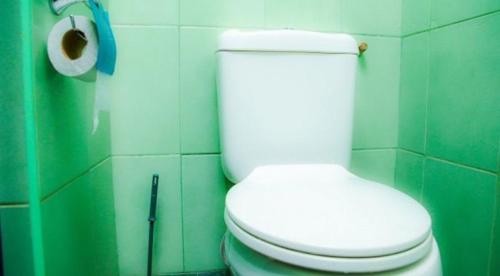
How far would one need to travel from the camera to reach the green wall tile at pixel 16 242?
1.71 feet

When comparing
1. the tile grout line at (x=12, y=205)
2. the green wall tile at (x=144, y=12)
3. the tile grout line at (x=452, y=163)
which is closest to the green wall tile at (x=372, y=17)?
the tile grout line at (x=452, y=163)

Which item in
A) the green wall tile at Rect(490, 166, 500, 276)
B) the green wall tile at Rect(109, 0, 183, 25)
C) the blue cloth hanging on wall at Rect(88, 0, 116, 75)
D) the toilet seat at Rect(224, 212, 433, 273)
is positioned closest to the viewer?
the toilet seat at Rect(224, 212, 433, 273)

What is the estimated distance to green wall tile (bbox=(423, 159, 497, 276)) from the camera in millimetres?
801

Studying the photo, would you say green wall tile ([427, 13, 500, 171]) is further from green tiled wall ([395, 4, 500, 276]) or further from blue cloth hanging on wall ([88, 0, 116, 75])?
blue cloth hanging on wall ([88, 0, 116, 75])

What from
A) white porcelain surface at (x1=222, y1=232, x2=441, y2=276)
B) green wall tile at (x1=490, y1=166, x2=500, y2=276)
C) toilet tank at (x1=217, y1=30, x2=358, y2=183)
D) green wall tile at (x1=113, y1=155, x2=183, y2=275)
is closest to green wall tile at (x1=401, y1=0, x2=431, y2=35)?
toilet tank at (x1=217, y1=30, x2=358, y2=183)

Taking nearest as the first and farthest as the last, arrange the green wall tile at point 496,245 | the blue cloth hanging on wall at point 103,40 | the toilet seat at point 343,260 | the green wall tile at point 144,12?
1. the toilet seat at point 343,260
2. the blue cloth hanging on wall at point 103,40
3. the green wall tile at point 496,245
4. the green wall tile at point 144,12

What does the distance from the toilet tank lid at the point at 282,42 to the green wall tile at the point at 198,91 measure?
0.14 metres

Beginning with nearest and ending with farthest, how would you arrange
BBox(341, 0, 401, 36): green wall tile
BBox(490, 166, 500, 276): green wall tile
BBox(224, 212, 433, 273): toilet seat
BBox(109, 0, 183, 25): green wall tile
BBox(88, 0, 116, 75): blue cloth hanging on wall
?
BBox(224, 212, 433, 273): toilet seat → BBox(88, 0, 116, 75): blue cloth hanging on wall → BBox(490, 166, 500, 276): green wall tile → BBox(109, 0, 183, 25): green wall tile → BBox(341, 0, 401, 36): green wall tile

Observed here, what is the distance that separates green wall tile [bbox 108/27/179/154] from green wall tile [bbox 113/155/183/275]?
46 millimetres

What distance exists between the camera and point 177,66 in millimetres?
971

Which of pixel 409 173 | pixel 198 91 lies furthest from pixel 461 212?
pixel 198 91

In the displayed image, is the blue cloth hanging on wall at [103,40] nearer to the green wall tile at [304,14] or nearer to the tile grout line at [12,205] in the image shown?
the tile grout line at [12,205]

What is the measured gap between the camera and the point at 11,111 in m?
0.52

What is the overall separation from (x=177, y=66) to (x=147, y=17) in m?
0.16
